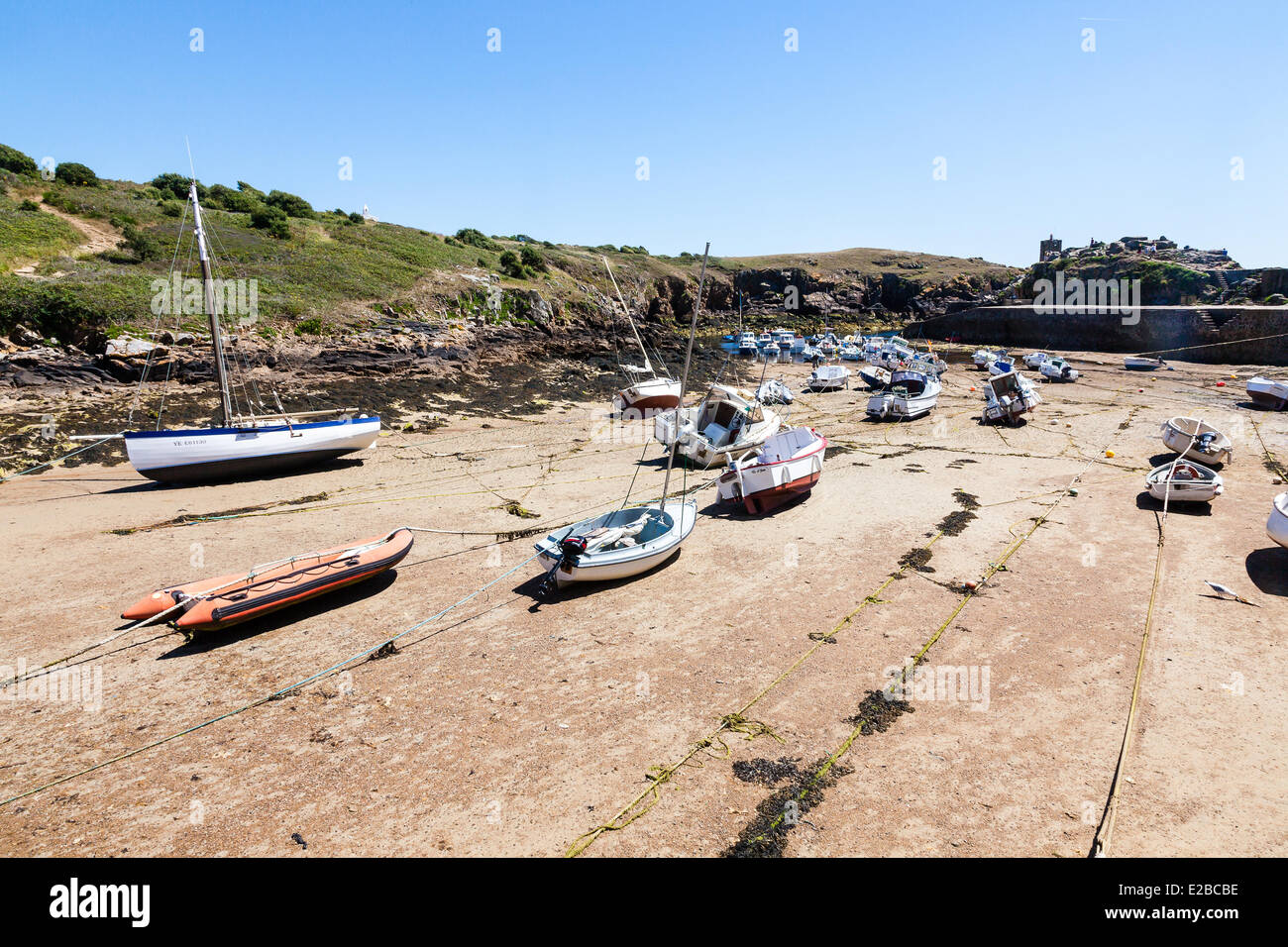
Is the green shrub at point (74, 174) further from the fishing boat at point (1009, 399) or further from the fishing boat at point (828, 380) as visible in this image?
the fishing boat at point (1009, 399)

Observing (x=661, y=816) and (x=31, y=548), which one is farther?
(x=31, y=548)

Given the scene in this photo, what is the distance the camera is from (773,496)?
53.8ft

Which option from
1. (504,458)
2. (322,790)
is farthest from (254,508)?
(322,790)

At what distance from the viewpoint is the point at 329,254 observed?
44594mm

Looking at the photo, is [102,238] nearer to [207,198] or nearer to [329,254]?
[329,254]

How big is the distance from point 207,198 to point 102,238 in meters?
18.3

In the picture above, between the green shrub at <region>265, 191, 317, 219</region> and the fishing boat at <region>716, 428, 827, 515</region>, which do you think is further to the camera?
the green shrub at <region>265, 191, 317, 219</region>

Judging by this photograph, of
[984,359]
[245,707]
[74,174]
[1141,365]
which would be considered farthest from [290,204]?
[1141,365]

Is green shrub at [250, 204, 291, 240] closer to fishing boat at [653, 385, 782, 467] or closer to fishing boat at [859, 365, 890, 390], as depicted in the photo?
fishing boat at [653, 385, 782, 467]

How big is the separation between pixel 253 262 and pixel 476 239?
33179 millimetres

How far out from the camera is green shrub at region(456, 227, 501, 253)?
67.1 metres

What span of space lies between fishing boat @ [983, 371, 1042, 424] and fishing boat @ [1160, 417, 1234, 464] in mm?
7026

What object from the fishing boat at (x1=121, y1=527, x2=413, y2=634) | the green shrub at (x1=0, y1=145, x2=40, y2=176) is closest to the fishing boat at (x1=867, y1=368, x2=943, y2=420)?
the fishing boat at (x1=121, y1=527, x2=413, y2=634)

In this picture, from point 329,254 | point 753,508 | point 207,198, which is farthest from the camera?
point 207,198
